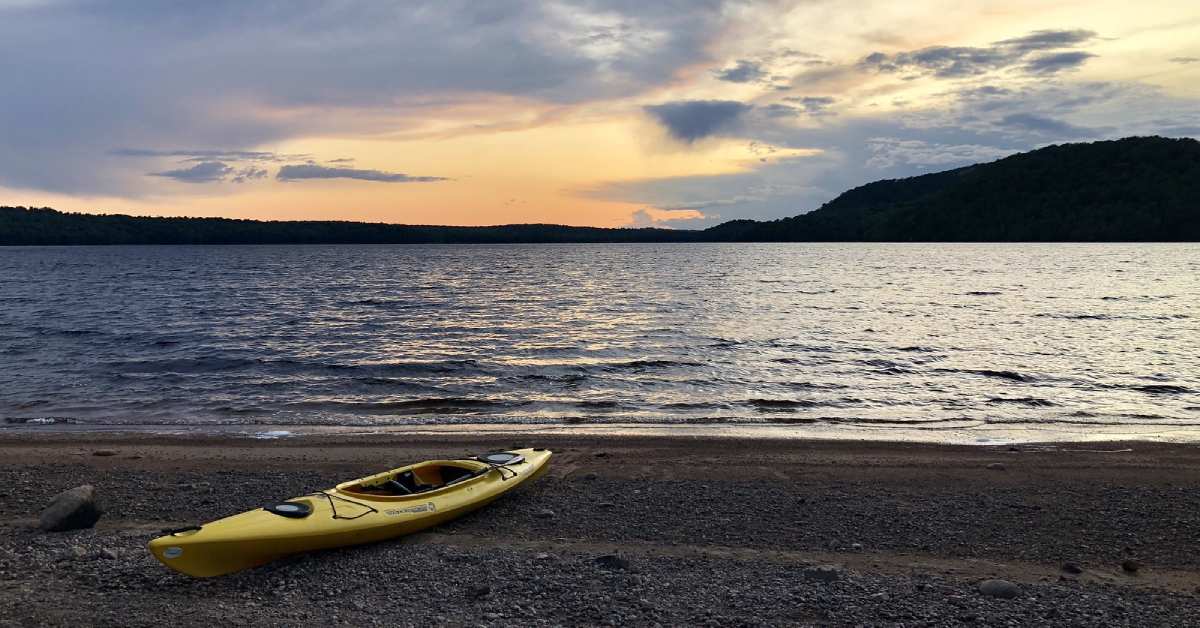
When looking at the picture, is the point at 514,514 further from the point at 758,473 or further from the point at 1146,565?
the point at 1146,565

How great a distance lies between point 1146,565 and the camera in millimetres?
8414

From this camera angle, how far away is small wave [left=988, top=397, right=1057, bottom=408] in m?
18.8

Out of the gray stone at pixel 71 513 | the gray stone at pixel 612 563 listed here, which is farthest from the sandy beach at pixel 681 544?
the gray stone at pixel 71 513

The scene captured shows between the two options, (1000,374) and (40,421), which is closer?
(40,421)

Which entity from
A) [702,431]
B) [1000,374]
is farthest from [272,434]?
[1000,374]

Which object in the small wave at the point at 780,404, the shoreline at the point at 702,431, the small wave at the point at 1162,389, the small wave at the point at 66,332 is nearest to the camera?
the shoreline at the point at 702,431

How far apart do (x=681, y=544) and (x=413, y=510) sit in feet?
10.7

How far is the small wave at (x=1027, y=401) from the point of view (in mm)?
18828

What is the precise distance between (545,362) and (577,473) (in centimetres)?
1333

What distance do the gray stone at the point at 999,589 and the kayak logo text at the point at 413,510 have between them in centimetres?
619

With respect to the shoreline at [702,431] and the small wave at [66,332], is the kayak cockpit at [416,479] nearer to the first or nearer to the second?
the shoreline at [702,431]

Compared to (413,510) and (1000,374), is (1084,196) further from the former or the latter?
(413,510)

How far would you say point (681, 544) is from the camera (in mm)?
9180

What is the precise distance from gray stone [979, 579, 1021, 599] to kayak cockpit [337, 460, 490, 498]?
629 centimetres
